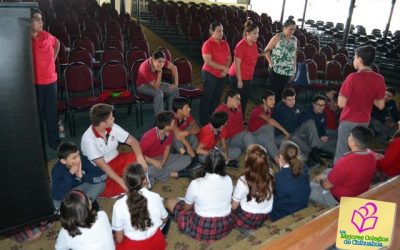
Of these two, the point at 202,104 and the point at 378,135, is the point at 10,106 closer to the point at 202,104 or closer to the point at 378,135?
the point at 202,104

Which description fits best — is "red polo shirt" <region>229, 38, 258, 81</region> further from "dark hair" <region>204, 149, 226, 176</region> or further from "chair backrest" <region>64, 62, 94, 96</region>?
"dark hair" <region>204, 149, 226, 176</region>

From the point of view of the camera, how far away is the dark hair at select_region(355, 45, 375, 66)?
3.34m

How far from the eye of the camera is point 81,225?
7.11 ft

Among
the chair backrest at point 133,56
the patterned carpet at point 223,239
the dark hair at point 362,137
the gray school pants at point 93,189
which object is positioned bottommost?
the patterned carpet at point 223,239

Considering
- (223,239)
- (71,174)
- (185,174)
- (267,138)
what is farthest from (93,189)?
(267,138)

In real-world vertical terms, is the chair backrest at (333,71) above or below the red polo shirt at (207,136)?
above

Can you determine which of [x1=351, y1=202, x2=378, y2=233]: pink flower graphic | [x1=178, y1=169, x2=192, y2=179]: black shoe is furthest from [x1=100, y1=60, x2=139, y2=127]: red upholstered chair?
[x1=351, y1=202, x2=378, y2=233]: pink flower graphic

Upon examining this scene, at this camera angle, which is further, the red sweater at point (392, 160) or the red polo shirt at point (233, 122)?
the red polo shirt at point (233, 122)

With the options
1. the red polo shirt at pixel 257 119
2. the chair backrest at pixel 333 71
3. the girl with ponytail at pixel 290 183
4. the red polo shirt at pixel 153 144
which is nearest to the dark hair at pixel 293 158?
the girl with ponytail at pixel 290 183

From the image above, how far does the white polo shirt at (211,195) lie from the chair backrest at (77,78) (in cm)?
295

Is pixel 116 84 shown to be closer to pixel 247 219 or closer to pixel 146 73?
pixel 146 73

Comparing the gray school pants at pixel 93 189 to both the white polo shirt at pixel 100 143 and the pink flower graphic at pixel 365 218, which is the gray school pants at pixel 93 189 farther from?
the pink flower graphic at pixel 365 218

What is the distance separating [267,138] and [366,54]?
1.62m

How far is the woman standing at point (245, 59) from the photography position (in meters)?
4.91
